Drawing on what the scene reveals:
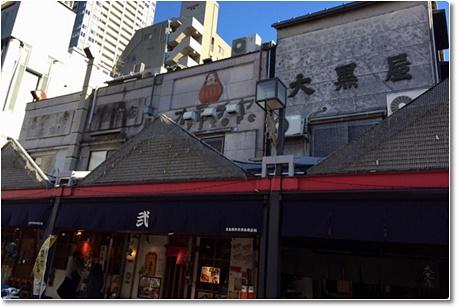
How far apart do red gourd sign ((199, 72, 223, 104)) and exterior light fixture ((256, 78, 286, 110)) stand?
6.18 m

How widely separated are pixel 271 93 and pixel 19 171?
1000 cm

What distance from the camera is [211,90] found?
15.9m

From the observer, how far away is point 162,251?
14.3 metres

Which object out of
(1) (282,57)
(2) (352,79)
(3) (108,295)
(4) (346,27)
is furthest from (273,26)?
(3) (108,295)

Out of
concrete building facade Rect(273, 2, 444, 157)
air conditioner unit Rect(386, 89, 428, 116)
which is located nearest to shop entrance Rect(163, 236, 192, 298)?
concrete building facade Rect(273, 2, 444, 157)

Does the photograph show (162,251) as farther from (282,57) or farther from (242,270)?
(282,57)

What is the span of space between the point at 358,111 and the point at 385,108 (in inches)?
33.3

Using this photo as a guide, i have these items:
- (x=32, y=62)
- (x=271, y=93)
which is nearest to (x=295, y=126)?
(x=271, y=93)

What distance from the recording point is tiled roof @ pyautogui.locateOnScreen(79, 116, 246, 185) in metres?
10.0

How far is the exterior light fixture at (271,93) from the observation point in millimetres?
9344

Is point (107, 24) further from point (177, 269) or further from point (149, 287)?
point (177, 269)

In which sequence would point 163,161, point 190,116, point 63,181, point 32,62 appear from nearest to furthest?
point 163,161, point 63,181, point 190,116, point 32,62

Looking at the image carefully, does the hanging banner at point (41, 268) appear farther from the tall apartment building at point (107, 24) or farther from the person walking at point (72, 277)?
the tall apartment building at point (107, 24)

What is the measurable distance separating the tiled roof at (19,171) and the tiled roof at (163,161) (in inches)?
85.6
